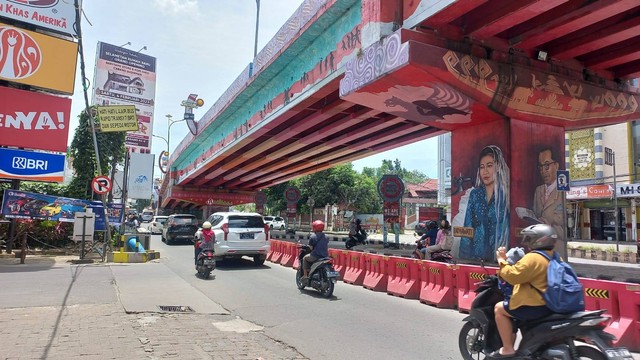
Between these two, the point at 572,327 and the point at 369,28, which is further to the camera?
the point at 369,28

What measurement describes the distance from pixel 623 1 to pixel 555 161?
4.88m

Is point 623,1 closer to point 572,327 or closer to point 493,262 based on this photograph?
point 493,262

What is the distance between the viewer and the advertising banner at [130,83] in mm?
44531

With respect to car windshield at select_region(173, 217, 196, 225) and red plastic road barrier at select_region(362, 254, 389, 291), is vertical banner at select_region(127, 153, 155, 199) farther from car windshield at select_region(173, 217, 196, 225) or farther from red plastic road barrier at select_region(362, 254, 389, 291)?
red plastic road barrier at select_region(362, 254, 389, 291)

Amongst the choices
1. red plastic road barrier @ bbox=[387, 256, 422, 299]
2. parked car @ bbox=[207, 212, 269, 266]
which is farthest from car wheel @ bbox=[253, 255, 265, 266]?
red plastic road barrier @ bbox=[387, 256, 422, 299]

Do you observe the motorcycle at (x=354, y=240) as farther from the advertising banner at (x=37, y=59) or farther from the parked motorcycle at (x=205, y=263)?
the advertising banner at (x=37, y=59)

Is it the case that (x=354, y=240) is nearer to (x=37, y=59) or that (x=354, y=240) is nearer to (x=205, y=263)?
(x=205, y=263)

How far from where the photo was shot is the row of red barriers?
5777mm

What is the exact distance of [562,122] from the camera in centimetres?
1275

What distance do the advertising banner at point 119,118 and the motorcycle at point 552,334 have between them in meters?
15.3

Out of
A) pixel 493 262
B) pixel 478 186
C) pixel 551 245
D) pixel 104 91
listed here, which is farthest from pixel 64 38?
pixel 104 91

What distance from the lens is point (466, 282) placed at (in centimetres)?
821

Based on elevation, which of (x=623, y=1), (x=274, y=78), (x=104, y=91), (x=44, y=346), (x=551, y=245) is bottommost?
(x=44, y=346)

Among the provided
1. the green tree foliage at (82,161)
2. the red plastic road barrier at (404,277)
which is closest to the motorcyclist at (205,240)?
the red plastic road barrier at (404,277)
